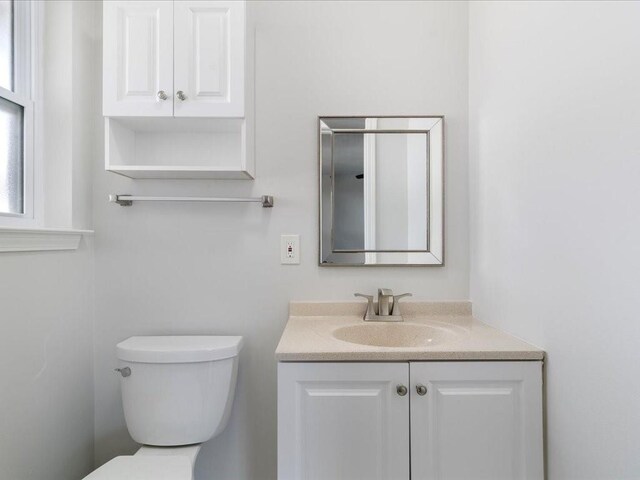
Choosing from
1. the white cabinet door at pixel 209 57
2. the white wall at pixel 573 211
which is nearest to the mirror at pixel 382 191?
the white wall at pixel 573 211

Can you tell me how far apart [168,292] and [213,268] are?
0.22m

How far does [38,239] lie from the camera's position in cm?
125

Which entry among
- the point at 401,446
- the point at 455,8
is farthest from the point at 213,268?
the point at 455,8

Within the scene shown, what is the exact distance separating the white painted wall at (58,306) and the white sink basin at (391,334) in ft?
3.51

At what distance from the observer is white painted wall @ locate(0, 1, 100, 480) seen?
1.17 meters

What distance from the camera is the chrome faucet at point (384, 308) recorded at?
4.92 ft

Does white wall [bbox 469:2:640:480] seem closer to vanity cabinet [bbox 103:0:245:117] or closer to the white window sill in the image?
vanity cabinet [bbox 103:0:245:117]

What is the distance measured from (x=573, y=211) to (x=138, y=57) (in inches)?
59.6

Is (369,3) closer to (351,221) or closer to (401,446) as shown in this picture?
(351,221)

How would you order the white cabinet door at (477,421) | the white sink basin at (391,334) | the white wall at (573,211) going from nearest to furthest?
the white wall at (573,211) < the white cabinet door at (477,421) < the white sink basin at (391,334)

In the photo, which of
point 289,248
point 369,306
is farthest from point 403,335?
point 289,248

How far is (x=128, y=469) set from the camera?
1.15 metres

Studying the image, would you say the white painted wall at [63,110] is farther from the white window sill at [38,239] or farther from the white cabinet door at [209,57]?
the white cabinet door at [209,57]

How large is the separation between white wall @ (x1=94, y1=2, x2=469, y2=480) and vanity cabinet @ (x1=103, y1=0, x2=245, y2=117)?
0.78 feet
